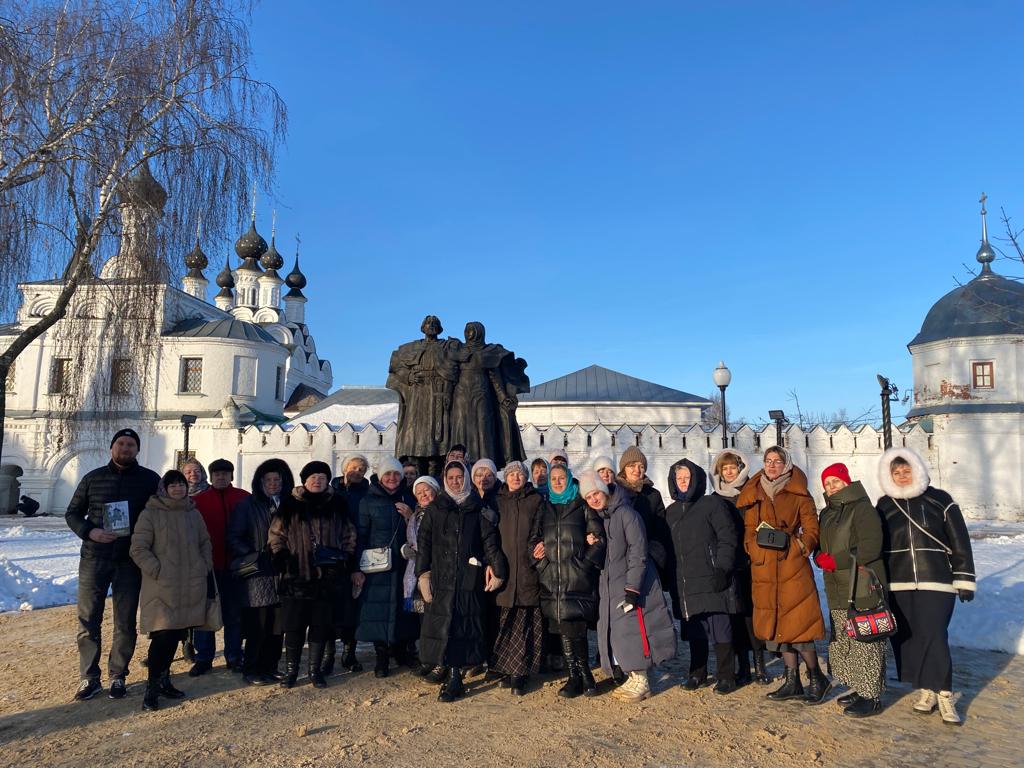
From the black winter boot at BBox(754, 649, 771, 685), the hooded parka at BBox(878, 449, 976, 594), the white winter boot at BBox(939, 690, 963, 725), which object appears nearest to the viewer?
the white winter boot at BBox(939, 690, 963, 725)

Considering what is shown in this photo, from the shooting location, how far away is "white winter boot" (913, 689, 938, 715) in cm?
448

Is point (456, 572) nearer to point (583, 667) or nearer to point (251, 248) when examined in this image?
point (583, 667)

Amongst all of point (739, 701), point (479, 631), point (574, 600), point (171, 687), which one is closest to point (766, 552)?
point (739, 701)

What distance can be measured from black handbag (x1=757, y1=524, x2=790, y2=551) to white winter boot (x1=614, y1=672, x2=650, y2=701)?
121 centimetres

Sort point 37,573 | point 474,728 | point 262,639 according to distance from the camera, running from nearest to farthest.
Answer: point 474,728, point 262,639, point 37,573

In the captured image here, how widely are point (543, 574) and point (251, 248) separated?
1939 inches

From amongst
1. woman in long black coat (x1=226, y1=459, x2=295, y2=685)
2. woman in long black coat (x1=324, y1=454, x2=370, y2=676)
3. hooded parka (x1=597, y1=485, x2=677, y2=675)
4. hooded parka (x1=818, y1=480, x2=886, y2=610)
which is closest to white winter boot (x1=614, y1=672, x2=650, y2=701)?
hooded parka (x1=597, y1=485, x2=677, y2=675)

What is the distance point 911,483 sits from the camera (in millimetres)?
4570

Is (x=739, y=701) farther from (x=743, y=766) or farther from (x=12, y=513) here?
(x=12, y=513)

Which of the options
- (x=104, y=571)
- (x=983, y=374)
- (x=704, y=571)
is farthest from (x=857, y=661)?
(x=983, y=374)

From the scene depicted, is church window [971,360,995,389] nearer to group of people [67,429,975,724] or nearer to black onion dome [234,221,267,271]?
group of people [67,429,975,724]

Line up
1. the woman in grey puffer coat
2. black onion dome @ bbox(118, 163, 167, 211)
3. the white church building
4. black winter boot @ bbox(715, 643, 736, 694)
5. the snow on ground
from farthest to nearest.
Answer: the white church building
black onion dome @ bbox(118, 163, 167, 211)
the snow on ground
black winter boot @ bbox(715, 643, 736, 694)
the woman in grey puffer coat

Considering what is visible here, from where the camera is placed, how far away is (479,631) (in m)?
4.88

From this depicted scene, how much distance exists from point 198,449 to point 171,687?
1095 inches
